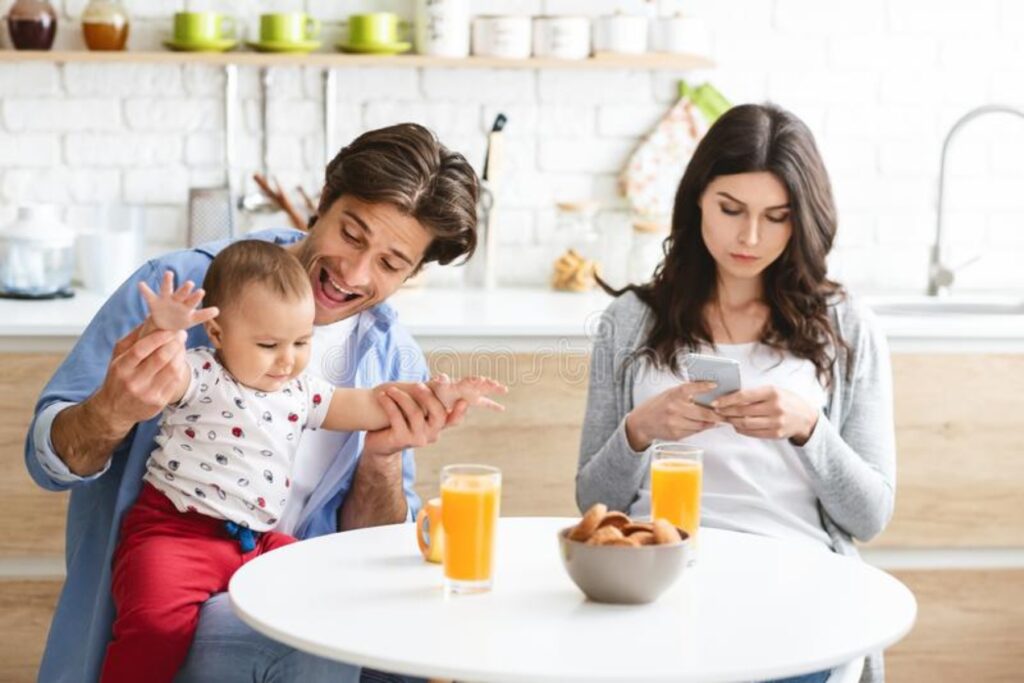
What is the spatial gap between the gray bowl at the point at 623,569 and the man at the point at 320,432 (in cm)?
44

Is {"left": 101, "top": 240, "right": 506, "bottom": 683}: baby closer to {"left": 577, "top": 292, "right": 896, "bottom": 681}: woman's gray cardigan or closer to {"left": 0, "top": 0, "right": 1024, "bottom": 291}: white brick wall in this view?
{"left": 577, "top": 292, "right": 896, "bottom": 681}: woman's gray cardigan

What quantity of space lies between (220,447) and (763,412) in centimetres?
82

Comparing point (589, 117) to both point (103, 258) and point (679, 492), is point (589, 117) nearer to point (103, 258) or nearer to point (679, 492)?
point (103, 258)

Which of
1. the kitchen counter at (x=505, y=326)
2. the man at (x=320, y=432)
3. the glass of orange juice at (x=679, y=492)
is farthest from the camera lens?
the kitchen counter at (x=505, y=326)

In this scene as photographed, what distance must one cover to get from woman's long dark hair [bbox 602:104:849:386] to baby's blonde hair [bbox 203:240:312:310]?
764 millimetres

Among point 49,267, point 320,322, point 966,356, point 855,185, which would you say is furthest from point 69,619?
point 855,185

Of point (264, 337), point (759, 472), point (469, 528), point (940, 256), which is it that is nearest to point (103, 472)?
point (264, 337)

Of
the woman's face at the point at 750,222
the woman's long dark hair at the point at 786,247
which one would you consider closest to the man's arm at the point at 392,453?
the woman's long dark hair at the point at 786,247

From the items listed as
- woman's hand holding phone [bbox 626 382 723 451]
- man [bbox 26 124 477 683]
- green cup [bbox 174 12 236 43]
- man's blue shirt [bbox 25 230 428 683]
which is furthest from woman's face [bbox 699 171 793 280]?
green cup [bbox 174 12 236 43]

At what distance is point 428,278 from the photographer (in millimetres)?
3848

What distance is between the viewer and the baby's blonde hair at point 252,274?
207cm

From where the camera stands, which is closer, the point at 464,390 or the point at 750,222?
the point at 464,390

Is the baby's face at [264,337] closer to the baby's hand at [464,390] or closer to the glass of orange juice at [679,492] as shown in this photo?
the baby's hand at [464,390]

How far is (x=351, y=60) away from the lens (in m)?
3.63
